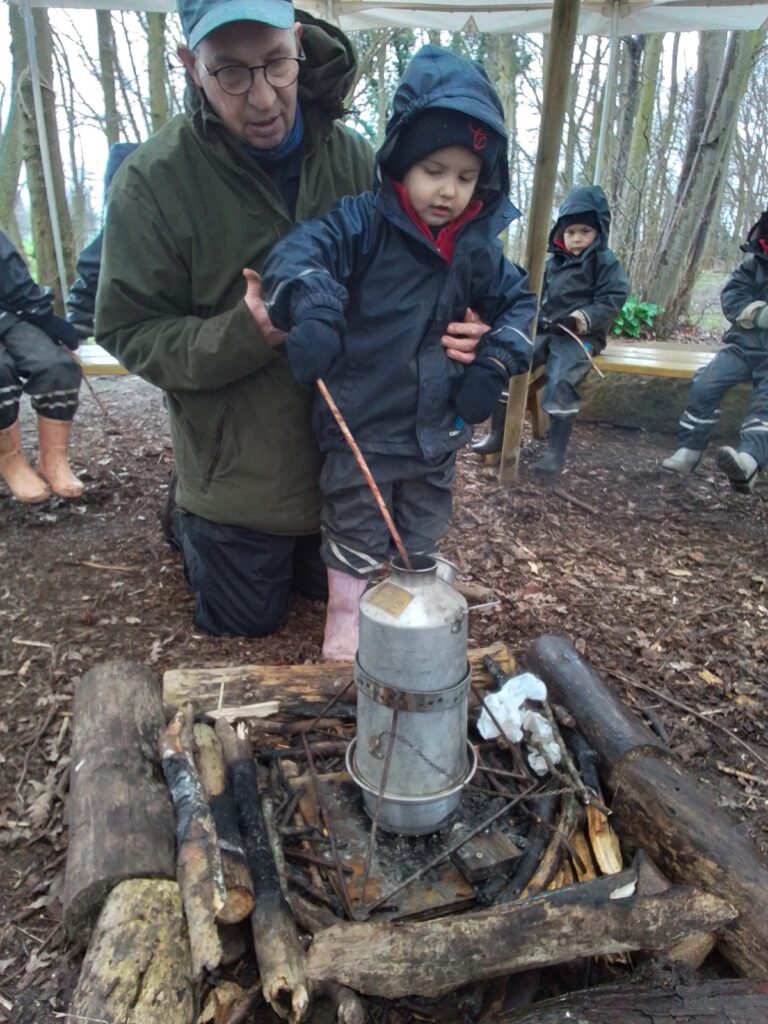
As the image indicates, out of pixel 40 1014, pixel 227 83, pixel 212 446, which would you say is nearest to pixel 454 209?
pixel 227 83

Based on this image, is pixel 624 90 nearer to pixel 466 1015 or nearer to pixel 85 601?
pixel 85 601

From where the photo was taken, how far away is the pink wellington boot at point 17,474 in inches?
165

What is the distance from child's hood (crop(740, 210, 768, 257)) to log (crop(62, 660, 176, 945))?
476 centimetres

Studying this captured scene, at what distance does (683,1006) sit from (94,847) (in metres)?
1.34

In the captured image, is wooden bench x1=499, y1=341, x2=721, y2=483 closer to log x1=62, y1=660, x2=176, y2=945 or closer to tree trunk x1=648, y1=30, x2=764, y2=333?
tree trunk x1=648, y1=30, x2=764, y2=333

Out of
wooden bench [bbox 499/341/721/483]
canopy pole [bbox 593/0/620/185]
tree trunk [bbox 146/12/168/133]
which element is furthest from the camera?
tree trunk [bbox 146/12/168/133]

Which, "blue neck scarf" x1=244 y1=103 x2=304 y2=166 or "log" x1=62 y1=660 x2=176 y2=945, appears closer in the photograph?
"log" x1=62 y1=660 x2=176 y2=945

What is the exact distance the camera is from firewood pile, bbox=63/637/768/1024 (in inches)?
63.5

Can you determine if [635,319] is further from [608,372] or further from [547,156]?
[547,156]

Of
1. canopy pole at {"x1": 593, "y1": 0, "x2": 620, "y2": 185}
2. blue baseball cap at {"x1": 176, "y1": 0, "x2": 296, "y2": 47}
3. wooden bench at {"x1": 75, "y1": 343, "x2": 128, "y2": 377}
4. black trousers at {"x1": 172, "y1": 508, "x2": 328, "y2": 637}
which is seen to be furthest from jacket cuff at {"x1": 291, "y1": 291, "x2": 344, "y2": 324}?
canopy pole at {"x1": 593, "y1": 0, "x2": 620, "y2": 185}

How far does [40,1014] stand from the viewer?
1.74m

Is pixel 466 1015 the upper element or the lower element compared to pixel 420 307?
lower

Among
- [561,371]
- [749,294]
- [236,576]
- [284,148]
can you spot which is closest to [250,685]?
[236,576]

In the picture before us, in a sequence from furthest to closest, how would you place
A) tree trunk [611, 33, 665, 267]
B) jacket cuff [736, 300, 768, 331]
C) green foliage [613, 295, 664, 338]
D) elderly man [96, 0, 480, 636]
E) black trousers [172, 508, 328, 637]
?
tree trunk [611, 33, 665, 267]
green foliage [613, 295, 664, 338]
jacket cuff [736, 300, 768, 331]
black trousers [172, 508, 328, 637]
elderly man [96, 0, 480, 636]
